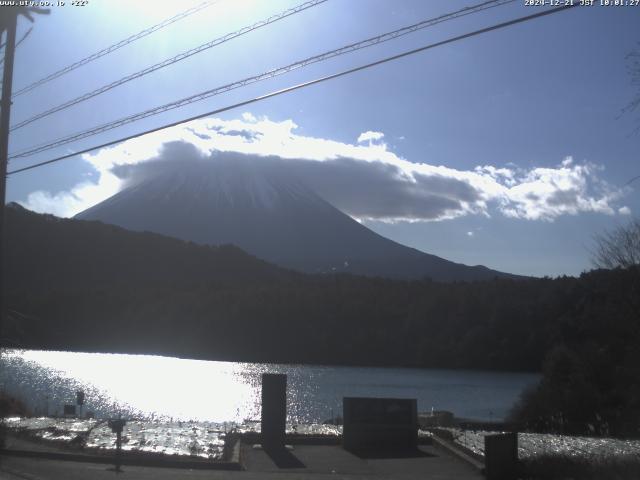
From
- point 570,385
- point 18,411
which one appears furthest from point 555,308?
point 18,411

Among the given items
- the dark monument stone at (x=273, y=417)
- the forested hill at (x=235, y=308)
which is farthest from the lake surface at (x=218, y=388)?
the dark monument stone at (x=273, y=417)

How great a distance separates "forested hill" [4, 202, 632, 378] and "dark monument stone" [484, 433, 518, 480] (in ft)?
179

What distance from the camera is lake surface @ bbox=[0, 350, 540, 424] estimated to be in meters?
42.7

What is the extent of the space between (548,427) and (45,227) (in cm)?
8977

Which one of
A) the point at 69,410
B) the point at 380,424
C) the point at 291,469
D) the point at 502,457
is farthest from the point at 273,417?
the point at 69,410

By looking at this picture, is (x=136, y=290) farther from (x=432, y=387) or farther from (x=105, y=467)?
(x=105, y=467)

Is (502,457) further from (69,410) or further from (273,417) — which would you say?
(69,410)

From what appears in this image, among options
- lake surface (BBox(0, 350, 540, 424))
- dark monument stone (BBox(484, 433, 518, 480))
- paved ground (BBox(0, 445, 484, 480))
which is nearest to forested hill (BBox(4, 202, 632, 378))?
lake surface (BBox(0, 350, 540, 424))

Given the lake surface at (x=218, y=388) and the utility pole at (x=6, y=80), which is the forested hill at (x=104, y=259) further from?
the utility pole at (x=6, y=80)

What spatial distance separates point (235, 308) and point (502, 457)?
278 ft

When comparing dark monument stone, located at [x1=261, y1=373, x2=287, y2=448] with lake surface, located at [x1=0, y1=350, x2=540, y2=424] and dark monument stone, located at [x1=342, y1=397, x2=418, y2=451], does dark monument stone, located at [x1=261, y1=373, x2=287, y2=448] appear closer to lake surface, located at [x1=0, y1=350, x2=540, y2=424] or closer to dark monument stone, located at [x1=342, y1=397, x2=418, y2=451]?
dark monument stone, located at [x1=342, y1=397, x2=418, y2=451]

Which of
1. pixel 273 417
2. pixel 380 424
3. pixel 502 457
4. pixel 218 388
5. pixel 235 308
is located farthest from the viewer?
pixel 235 308

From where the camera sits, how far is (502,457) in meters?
13.5

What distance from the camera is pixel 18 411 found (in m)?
24.1
